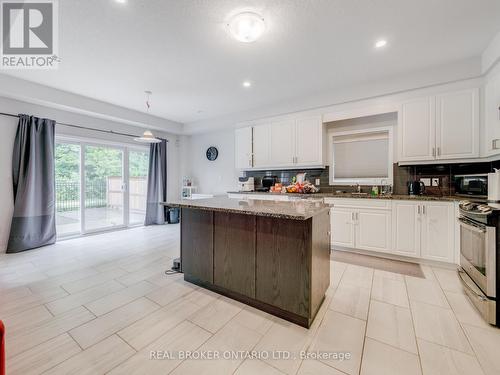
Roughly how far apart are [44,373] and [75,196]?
4.05 m

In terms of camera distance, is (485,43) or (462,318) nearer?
(462,318)

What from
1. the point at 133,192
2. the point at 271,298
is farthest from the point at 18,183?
the point at 271,298

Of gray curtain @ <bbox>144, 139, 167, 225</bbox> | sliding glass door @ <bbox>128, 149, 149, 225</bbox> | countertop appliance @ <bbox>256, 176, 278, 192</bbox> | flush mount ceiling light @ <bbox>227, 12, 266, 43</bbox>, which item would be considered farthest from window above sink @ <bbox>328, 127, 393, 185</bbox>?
sliding glass door @ <bbox>128, 149, 149, 225</bbox>

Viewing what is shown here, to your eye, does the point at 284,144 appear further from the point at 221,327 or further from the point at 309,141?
the point at 221,327

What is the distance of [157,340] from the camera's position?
1.64 meters

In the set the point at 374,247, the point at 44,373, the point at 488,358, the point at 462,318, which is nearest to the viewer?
the point at 44,373

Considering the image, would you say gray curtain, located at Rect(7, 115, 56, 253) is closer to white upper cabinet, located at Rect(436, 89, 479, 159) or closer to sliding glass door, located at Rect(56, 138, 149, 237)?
sliding glass door, located at Rect(56, 138, 149, 237)

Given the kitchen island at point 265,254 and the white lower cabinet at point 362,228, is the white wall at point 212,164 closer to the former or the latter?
the white lower cabinet at point 362,228

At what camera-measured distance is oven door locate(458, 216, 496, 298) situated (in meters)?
1.80

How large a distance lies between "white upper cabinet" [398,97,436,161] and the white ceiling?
1.65 feet

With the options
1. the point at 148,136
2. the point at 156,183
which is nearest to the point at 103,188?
the point at 156,183

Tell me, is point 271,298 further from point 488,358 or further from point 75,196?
point 75,196

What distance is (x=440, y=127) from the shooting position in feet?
9.94

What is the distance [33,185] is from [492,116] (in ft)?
21.8
